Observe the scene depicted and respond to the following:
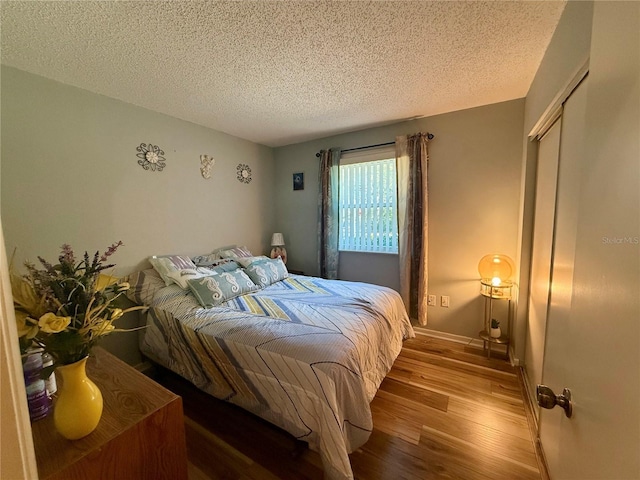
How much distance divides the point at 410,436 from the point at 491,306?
4.89ft

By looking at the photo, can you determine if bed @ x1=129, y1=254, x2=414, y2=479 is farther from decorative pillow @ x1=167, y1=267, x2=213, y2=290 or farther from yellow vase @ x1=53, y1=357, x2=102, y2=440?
yellow vase @ x1=53, y1=357, x2=102, y2=440

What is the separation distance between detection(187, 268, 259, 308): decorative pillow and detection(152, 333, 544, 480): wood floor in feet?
2.46

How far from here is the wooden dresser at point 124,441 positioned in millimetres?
741

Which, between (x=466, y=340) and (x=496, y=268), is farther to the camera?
(x=466, y=340)

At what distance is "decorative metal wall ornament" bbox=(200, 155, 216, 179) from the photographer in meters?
2.79

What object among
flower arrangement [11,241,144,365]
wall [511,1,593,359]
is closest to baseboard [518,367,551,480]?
wall [511,1,593,359]

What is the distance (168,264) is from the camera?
2264 millimetres

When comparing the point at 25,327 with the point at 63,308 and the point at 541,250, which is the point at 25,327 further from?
the point at 541,250

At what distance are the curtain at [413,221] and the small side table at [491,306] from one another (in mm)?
548

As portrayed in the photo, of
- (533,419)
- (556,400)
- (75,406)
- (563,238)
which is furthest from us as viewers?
(533,419)

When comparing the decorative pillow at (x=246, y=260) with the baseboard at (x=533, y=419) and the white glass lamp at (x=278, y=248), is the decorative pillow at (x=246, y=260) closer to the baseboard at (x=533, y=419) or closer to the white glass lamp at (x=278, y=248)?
the white glass lamp at (x=278, y=248)

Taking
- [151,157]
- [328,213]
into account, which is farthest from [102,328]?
[328,213]

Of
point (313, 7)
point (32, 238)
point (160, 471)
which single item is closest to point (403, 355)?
point (160, 471)

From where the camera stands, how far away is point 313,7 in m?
1.26
